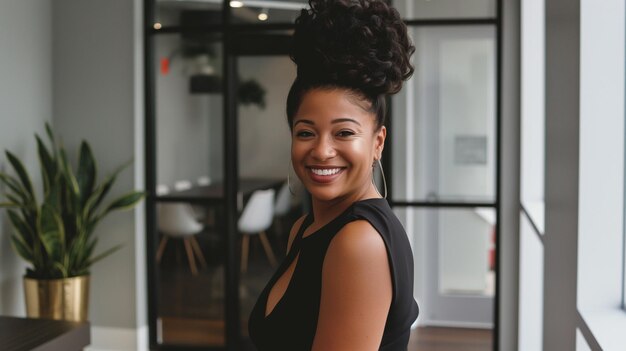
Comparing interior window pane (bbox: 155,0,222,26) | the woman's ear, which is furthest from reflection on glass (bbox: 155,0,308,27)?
the woman's ear

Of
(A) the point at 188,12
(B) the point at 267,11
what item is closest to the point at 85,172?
(A) the point at 188,12

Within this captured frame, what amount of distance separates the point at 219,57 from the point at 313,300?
3922mm

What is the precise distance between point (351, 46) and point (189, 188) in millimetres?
3957

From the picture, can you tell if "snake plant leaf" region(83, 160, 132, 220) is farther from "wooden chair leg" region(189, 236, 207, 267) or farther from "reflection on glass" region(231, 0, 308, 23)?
"reflection on glass" region(231, 0, 308, 23)

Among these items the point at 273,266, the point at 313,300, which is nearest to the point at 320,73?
the point at 313,300

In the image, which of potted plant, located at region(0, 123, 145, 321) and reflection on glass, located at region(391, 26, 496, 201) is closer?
potted plant, located at region(0, 123, 145, 321)

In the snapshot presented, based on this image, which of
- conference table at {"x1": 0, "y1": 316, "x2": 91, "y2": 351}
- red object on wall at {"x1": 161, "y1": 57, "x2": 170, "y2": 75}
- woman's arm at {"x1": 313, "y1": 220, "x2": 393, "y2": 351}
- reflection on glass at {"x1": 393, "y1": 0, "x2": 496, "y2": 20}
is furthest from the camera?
red object on wall at {"x1": 161, "y1": 57, "x2": 170, "y2": 75}

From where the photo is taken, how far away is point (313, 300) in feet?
3.62

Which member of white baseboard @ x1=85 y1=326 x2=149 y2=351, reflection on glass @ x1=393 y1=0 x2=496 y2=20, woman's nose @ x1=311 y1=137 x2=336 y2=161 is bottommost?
white baseboard @ x1=85 y1=326 x2=149 y2=351

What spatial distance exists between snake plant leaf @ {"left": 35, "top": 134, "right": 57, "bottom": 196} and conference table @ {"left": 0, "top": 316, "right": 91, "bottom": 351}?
133 centimetres

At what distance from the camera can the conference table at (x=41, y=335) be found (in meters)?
2.85

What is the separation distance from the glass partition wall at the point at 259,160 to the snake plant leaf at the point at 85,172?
Result: 1.36 ft

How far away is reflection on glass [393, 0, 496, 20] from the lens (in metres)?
4.57

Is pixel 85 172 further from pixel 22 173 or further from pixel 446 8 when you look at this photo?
pixel 446 8
